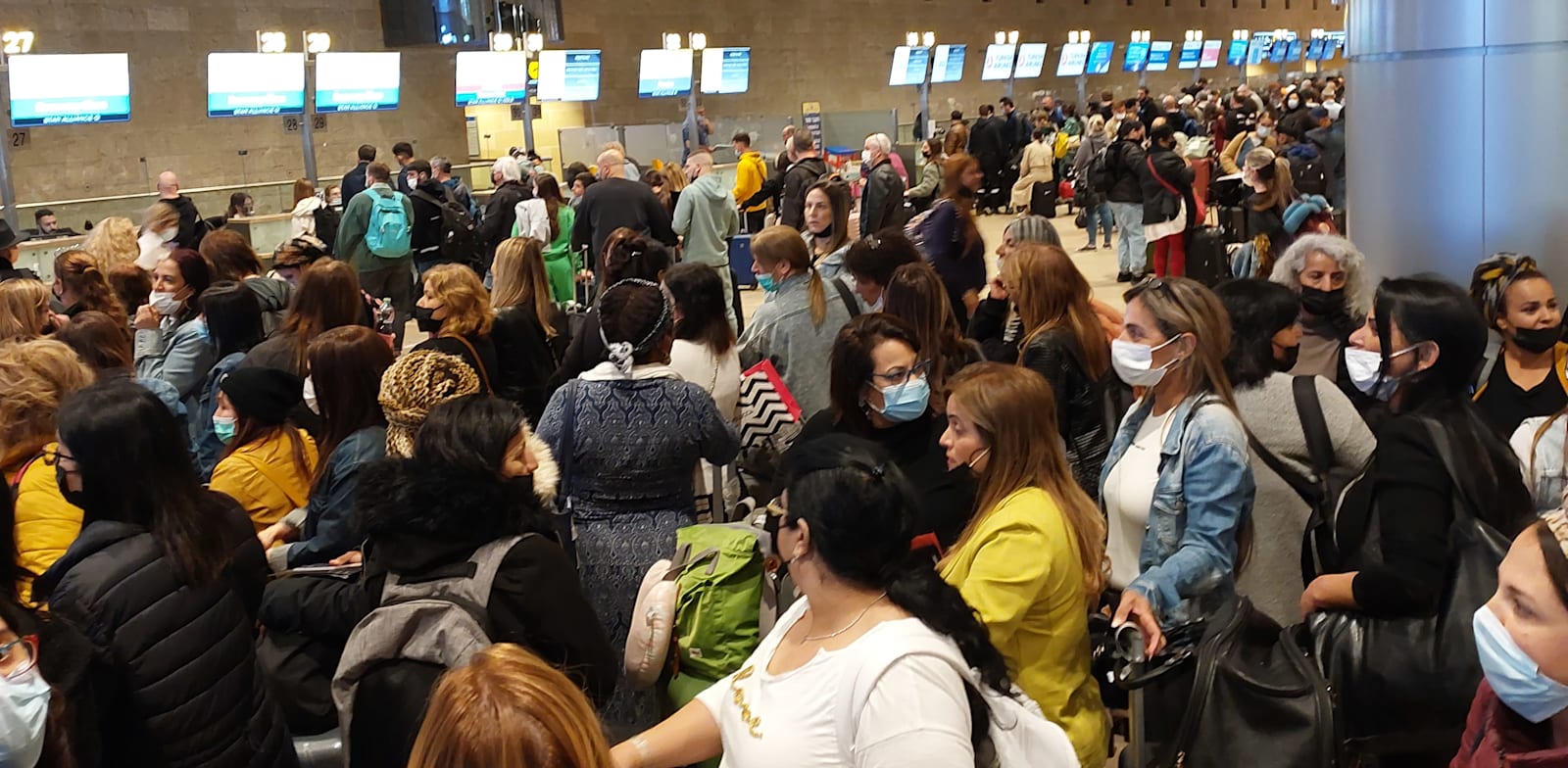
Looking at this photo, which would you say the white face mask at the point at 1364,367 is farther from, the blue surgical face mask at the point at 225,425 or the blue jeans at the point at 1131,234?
the blue jeans at the point at 1131,234

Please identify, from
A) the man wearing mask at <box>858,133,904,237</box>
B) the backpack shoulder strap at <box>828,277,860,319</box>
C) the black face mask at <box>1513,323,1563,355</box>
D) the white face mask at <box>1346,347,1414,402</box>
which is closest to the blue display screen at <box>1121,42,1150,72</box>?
the man wearing mask at <box>858,133,904,237</box>

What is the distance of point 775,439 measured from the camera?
469 centimetres

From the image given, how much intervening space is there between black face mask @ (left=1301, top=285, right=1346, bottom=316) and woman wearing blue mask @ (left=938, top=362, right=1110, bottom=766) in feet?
7.10

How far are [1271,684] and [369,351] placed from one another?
8.74 feet

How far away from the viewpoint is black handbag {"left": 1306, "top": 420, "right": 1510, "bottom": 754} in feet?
8.50

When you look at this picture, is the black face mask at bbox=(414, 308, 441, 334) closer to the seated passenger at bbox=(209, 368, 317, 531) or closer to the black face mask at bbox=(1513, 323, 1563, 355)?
the seated passenger at bbox=(209, 368, 317, 531)

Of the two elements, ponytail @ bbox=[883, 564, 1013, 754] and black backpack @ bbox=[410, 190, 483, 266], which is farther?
black backpack @ bbox=[410, 190, 483, 266]

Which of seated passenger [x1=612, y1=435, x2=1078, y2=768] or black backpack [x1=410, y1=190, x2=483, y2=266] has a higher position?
black backpack [x1=410, y1=190, x2=483, y2=266]

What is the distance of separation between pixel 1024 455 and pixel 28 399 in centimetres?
265

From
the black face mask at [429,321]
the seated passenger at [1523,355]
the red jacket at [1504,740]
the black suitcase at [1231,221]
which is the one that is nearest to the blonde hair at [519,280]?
the black face mask at [429,321]

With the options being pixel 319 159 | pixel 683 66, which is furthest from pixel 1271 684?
pixel 683 66

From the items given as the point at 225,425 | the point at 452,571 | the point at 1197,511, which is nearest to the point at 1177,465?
the point at 1197,511

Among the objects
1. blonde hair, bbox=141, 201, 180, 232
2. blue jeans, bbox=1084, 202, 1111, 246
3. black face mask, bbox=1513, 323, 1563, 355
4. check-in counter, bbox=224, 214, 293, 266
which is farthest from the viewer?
blue jeans, bbox=1084, 202, 1111, 246

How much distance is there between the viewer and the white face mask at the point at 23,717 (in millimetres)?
2086
